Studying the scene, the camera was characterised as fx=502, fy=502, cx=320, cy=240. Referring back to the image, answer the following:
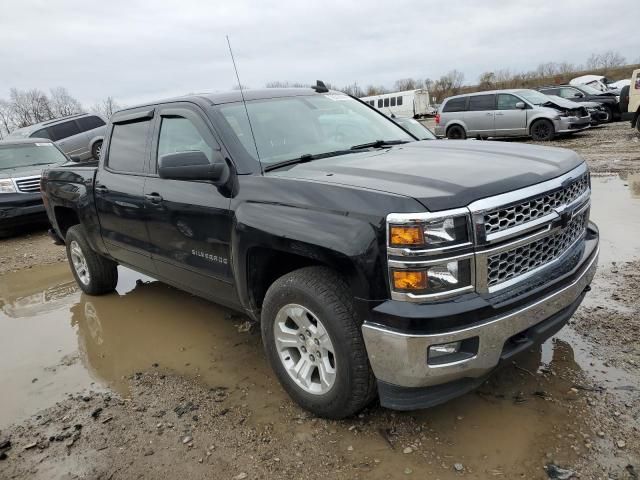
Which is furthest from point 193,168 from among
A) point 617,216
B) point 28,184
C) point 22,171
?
point 22,171

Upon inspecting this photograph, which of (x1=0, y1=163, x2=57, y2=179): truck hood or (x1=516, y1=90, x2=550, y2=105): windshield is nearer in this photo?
(x1=0, y1=163, x2=57, y2=179): truck hood

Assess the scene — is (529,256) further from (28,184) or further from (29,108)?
(29,108)

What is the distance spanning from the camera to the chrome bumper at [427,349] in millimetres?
2234

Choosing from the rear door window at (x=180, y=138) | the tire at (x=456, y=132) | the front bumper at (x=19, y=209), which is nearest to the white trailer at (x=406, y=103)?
the tire at (x=456, y=132)

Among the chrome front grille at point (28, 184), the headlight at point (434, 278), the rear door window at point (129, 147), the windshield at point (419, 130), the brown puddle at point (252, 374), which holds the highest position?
the rear door window at point (129, 147)

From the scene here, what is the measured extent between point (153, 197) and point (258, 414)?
70.1 inches

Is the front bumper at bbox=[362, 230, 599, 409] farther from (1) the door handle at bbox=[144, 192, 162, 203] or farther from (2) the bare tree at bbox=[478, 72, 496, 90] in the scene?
(2) the bare tree at bbox=[478, 72, 496, 90]

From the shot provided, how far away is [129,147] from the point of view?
4.28 metres

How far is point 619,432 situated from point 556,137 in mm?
15211

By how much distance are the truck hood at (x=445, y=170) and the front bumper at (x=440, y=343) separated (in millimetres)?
545

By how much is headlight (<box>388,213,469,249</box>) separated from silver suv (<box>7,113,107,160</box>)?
14364 millimetres

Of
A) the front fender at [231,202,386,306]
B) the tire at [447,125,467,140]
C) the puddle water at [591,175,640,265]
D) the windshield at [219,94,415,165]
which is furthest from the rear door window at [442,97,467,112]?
the front fender at [231,202,386,306]

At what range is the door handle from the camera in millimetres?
3692

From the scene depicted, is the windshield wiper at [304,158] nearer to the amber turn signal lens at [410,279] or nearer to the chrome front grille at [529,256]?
the amber turn signal lens at [410,279]
